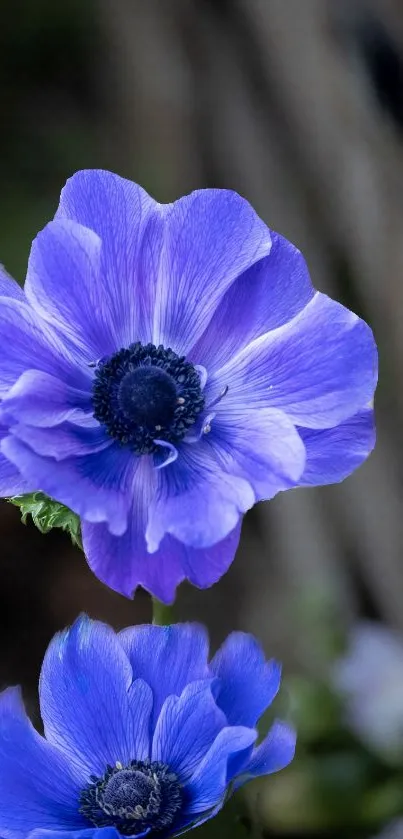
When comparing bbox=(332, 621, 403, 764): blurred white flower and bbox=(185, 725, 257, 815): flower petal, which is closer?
bbox=(185, 725, 257, 815): flower petal

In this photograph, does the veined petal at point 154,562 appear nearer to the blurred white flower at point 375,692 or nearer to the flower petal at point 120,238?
the flower petal at point 120,238

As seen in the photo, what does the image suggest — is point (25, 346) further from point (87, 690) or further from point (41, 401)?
point (87, 690)

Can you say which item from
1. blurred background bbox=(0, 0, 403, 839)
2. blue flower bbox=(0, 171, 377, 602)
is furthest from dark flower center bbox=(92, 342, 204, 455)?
blurred background bbox=(0, 0, 403, 839)

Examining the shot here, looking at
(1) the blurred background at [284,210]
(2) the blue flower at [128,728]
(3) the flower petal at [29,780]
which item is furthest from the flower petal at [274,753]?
(1) the blurred background at [284,210]

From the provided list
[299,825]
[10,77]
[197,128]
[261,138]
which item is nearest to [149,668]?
[299,825]

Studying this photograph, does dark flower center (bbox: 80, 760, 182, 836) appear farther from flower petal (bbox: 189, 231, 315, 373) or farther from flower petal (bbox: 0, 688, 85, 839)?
flower petal (bbox: 189, 231, 315, 373)

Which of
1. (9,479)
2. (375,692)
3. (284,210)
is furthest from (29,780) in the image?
(284,210)
